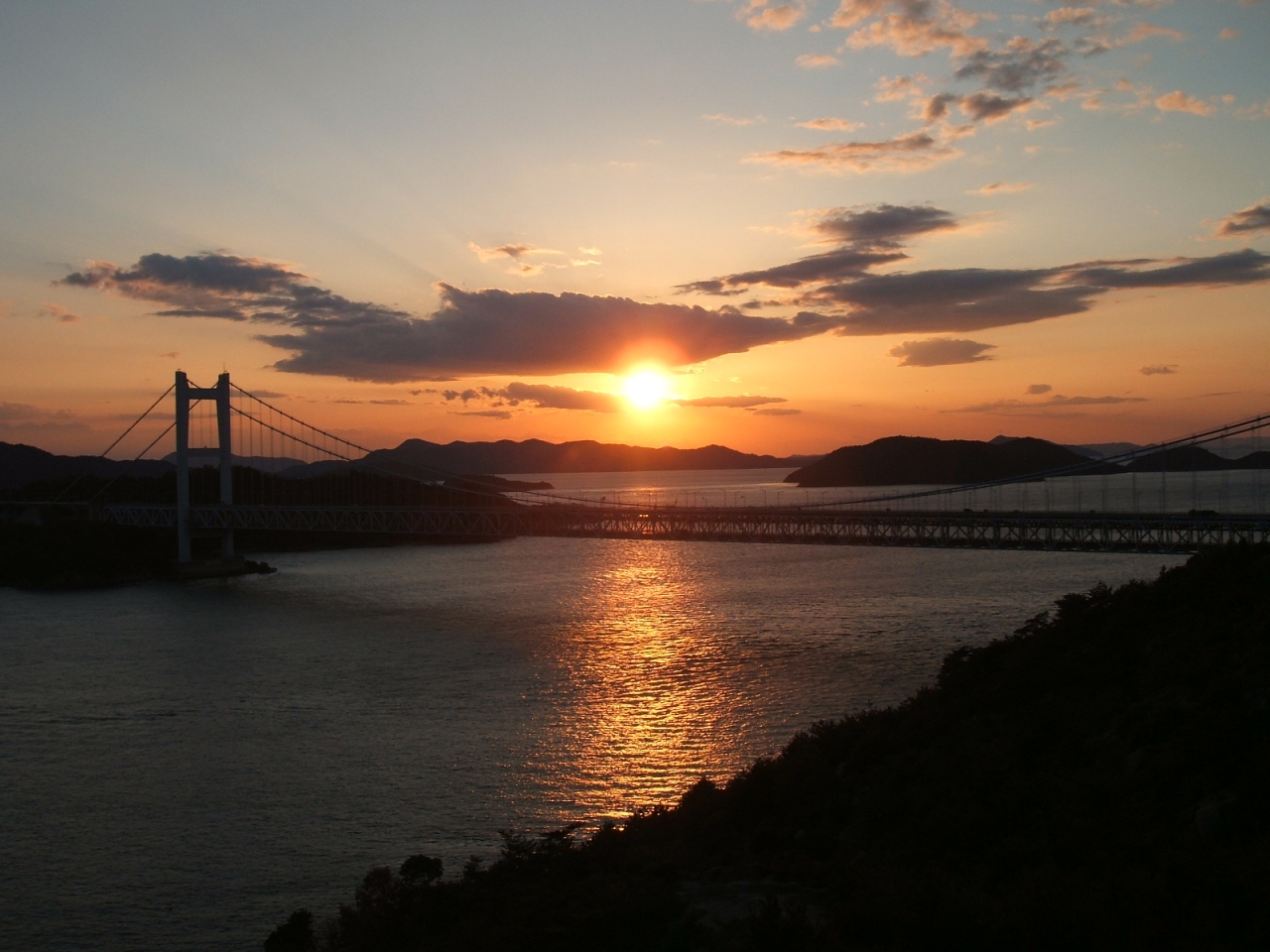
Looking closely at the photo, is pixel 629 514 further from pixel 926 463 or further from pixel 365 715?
pixel 926 463

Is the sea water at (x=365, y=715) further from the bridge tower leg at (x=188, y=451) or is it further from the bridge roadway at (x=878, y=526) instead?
the bridge tower leg at (x=188, y=451)

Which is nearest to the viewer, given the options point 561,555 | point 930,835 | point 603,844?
point 930,835

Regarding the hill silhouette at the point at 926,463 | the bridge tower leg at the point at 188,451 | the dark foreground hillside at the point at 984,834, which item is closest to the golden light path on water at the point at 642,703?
the dark foreground hillside at the point at 984,834

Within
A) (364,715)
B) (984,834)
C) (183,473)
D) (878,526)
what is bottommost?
(364,715)

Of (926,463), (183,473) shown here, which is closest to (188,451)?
(183,473)

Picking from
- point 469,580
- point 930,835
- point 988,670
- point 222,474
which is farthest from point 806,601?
point 222,474

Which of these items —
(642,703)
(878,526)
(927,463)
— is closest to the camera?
(642,703)

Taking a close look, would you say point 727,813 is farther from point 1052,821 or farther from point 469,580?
point 469,580
